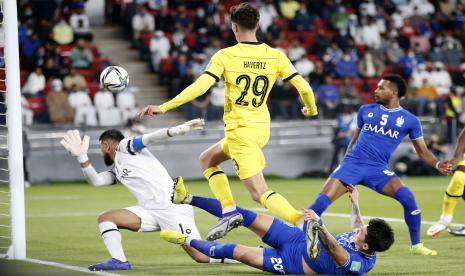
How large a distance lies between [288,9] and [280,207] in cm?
2289

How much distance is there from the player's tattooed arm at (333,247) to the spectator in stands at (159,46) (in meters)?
20.3

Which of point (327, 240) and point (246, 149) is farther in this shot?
point (246, 149)

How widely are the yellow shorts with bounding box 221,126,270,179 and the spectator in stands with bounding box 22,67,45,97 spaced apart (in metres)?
15.7

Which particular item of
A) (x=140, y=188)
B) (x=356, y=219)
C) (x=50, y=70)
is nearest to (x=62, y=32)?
(x=50, y=70)

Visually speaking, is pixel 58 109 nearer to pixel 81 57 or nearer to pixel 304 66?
pixel 81 57

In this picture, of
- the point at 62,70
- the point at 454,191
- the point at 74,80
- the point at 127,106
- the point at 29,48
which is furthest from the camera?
the point at 29,48

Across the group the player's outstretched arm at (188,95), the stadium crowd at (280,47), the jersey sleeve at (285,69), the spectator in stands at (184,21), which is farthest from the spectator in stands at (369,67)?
the player's outstretched arm at (188,95)

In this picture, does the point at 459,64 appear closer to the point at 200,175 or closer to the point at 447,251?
the point at 200,175

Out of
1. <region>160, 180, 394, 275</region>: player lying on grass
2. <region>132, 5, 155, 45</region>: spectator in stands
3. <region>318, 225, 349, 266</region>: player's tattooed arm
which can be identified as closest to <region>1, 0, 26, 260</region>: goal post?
<region>160, 180, 394, 275</region>: player lying on grass

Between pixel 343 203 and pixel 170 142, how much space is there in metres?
8.01

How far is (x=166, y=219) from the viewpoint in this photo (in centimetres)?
1062

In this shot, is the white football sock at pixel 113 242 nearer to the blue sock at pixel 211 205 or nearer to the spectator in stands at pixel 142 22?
the blue sock at pixel 211 205

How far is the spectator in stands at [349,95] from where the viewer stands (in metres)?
27.4

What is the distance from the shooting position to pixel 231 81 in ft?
34.0
